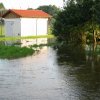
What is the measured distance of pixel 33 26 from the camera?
5453 centimetres

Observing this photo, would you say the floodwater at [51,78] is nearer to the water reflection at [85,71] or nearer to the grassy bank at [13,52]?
the water reflection at [85,71]

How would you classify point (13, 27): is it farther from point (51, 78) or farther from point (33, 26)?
point (51, 78)

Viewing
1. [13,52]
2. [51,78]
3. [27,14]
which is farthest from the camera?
[27,14]

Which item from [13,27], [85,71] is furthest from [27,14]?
[85,71]

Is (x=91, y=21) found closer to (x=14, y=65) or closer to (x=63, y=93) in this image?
(x=14, y=65)

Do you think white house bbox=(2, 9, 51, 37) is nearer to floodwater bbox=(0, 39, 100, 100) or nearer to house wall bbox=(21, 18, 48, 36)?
house wall bbox=(21, 18, 48, 36)

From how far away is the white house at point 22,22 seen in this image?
51.6 metres

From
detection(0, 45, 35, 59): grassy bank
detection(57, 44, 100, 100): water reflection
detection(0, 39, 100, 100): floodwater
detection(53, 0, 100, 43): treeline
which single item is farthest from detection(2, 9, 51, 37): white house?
detection(0, 39, 100, 100): floodwater

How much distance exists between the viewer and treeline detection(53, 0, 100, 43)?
3135cm

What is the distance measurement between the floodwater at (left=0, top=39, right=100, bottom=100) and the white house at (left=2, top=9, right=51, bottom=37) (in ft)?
79.7

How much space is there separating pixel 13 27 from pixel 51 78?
→ 112ft

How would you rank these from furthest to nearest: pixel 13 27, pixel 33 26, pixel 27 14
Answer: pixel 33 26 → pixel 27 14 → pixel 13 27

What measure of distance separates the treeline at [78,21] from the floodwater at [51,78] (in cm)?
516

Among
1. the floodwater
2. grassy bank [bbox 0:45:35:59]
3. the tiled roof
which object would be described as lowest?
the floodwater
